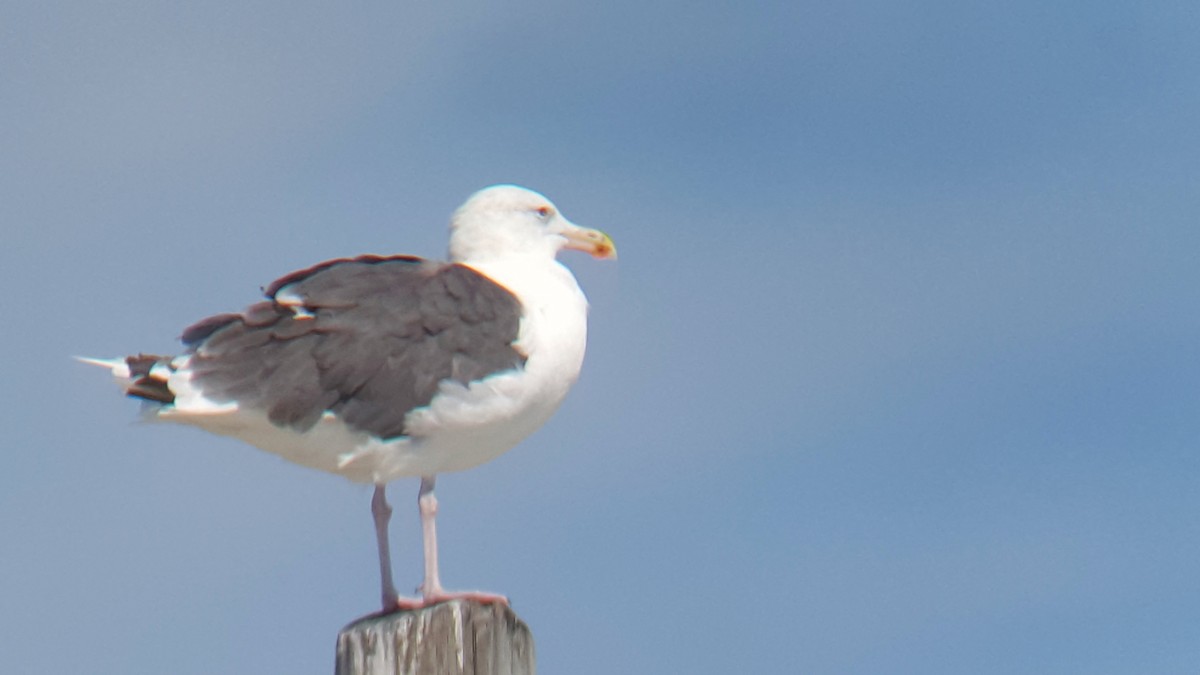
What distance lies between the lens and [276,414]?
826cm

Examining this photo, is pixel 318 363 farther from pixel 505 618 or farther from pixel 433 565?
pixel 505 618

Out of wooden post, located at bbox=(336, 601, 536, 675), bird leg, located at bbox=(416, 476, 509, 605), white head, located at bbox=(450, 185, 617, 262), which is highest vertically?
white head, located at bbox=(450, 185, 617, 262)

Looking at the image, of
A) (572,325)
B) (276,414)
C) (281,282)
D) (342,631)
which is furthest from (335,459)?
(342,631)

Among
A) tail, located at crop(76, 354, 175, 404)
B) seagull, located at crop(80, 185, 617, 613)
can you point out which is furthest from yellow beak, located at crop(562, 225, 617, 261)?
tail, located at crop(76, 354, 175, 404)

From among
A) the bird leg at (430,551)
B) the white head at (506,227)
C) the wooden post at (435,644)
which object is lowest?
the wooden post at (435,644)

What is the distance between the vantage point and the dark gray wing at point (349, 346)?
8.27 m

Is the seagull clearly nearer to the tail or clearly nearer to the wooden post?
the tail

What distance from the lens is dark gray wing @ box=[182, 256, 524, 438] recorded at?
827 centimetres

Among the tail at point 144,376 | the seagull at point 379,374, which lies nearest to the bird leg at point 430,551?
the seagull at point 379,374

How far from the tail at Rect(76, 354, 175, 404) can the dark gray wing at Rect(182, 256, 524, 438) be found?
171mm

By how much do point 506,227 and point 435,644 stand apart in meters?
4.51

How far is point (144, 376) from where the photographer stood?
8258 millimetres

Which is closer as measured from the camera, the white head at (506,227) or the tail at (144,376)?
the tail at (144,376)

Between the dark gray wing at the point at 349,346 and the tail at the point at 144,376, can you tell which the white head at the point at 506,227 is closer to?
the dark gray wing at the point at 349,346
